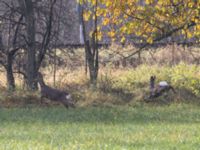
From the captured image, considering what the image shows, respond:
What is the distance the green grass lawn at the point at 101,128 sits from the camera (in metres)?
10.1

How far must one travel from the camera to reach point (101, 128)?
536 inches

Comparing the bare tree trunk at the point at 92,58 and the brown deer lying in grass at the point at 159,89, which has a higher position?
the bare tree trunk at the point at 92,58

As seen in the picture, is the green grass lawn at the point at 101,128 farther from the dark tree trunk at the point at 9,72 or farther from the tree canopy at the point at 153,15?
the dark tree trunk at the point at 9,72

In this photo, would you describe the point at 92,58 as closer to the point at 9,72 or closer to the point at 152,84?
the point at 152,84

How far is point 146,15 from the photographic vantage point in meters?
15.2

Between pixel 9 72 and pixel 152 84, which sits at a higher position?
pixel 9 72

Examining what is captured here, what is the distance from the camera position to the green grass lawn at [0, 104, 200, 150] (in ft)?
33.1

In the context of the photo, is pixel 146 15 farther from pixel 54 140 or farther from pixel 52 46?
pixel 52 46

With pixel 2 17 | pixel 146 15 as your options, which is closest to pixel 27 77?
pixel 2 17

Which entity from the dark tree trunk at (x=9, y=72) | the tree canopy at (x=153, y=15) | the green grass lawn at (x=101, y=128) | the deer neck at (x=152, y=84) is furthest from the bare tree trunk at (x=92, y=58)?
the tree canopy at (x=153, y=15)

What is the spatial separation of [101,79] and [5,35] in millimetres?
4621

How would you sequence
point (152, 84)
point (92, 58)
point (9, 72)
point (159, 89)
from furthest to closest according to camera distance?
point (92, 58)
point (9, 72)
point (152, 84)
point (159, 89)

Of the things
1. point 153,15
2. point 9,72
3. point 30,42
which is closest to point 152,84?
point 30,42

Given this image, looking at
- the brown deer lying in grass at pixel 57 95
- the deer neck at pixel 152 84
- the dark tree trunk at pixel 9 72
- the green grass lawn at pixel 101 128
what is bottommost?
the green grass lawn at pixel 101 128
